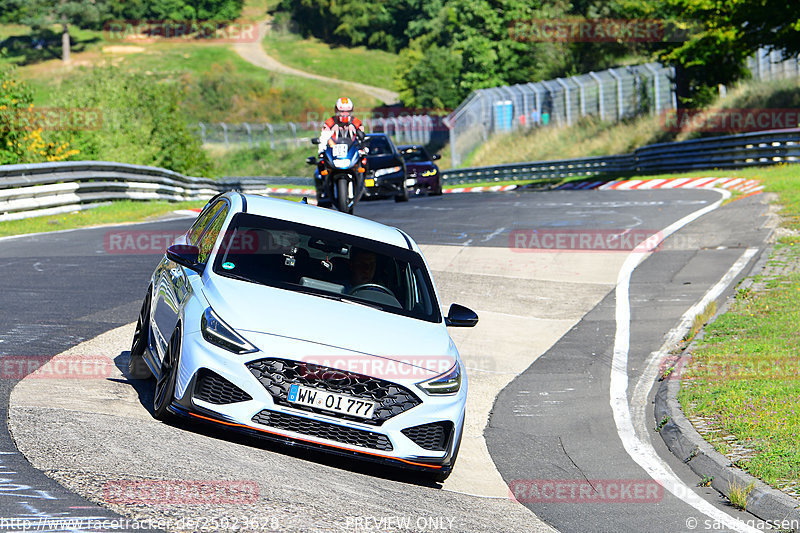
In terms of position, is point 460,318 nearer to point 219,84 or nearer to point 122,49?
point 219,84

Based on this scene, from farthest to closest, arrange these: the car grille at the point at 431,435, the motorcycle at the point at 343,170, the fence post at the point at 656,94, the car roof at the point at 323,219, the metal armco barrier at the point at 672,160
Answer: the fence post at the point at 656,94 < the metal armco barrier at the point at 672,160 < the motorcycle at the point at 343,170 < the car roof at the point at 323,219 < the car grille at the point at 431,435

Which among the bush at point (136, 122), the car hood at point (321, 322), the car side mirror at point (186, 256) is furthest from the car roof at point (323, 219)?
the bush at point (136, 122)

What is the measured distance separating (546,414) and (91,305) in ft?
17.4

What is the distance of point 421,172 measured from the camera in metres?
29.6

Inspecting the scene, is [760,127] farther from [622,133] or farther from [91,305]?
[91,305]

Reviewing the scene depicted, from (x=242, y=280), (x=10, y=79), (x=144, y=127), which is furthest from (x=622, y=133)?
(x=242, y=280)

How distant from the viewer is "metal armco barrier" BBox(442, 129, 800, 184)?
31.1 metres

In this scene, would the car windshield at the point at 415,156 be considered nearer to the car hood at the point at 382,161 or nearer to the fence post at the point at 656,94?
the car hood at the point at 382,161

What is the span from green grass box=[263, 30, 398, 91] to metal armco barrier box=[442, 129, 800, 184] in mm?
74205

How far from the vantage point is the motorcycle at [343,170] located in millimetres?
16516

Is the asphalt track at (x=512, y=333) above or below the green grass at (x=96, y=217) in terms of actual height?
above

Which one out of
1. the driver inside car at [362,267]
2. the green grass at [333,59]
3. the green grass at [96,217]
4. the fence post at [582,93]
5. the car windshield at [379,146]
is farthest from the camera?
the green grass at [333,59]

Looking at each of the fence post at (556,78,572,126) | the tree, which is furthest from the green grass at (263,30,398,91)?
the fence post at (556,78,572,126)

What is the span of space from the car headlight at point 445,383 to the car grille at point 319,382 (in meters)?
0.27
